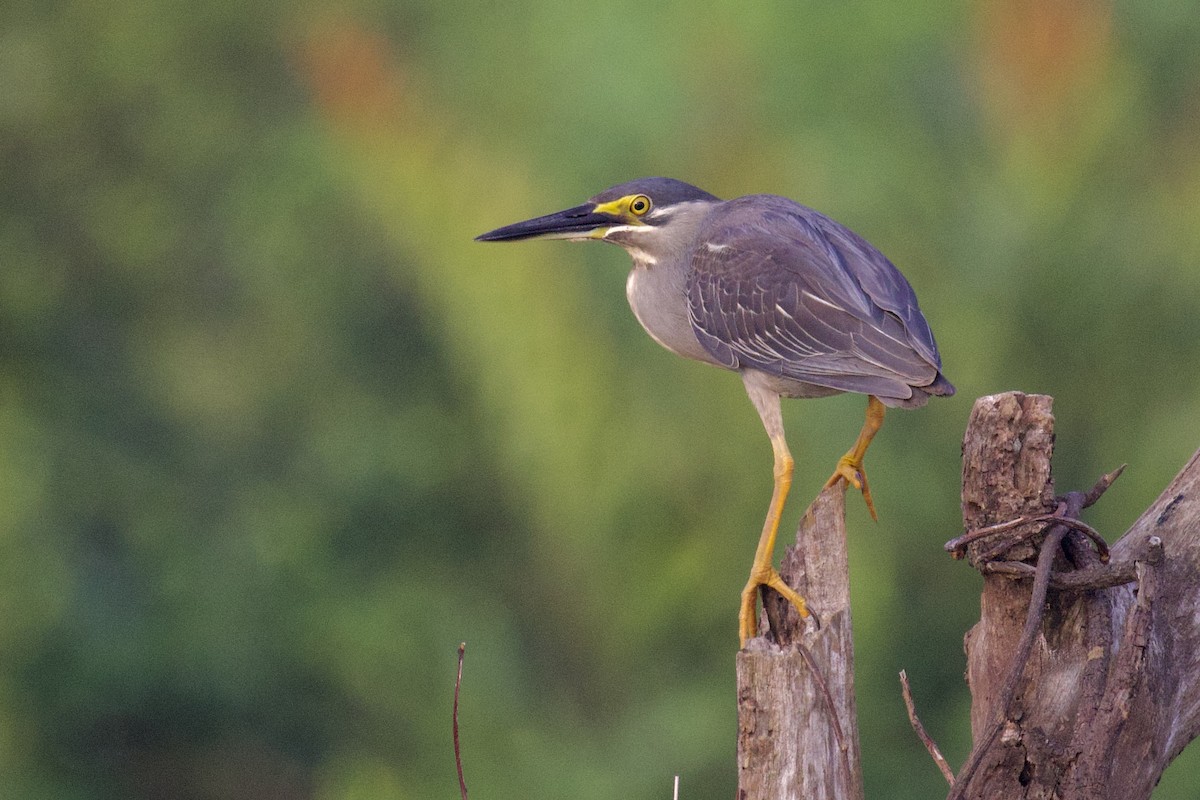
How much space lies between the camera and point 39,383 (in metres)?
5.85

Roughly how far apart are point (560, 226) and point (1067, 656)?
1751 mm

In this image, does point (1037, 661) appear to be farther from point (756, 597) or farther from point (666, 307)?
point (666, 307)

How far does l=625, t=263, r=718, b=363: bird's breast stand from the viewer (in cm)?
329

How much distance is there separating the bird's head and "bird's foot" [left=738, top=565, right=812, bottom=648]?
3.36 feet

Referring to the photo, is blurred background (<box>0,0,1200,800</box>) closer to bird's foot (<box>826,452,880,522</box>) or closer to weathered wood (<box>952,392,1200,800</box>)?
bird's foot (<box>826,452,880,522</box>)

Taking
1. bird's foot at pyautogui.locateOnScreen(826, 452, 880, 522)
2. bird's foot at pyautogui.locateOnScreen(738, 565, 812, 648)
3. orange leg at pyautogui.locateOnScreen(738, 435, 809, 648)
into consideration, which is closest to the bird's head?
orange leg at pyautogui.locateOnScreen(738, 435, 809, 648)

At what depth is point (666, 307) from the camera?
3352 mm

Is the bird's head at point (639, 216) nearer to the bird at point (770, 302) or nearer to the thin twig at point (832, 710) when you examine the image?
the bird at point (770, 302)

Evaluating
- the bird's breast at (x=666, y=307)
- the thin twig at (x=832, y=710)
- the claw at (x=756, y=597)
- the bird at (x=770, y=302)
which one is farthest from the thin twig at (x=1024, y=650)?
the bird's breast at (x=666, y=307)

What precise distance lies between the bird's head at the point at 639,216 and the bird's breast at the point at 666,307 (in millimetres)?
63

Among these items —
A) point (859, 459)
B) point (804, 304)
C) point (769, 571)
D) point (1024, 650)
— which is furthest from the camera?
point (804, 304)

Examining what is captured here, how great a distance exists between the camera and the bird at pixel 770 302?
2.80m

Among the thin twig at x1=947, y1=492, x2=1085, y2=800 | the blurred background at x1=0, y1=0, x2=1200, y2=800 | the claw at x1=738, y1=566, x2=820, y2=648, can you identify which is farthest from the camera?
the blurred background at x1=0, y1=0, x2=1200, y2=800

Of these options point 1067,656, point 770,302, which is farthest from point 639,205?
point 1067,656
